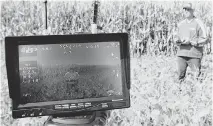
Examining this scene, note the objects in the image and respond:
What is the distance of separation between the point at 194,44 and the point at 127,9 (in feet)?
A: 2.00

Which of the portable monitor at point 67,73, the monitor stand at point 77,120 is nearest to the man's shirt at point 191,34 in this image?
the portable monitor at point 67,73

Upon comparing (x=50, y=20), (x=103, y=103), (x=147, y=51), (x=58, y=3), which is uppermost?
(x=58, y=3)

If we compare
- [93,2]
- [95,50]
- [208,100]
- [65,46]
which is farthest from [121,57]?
[208,100]

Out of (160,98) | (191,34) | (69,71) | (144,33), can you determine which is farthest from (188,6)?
(69,71)

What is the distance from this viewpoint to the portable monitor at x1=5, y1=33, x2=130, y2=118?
→ 0.91 metres

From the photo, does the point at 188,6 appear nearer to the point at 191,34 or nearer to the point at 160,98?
the point at 191,34

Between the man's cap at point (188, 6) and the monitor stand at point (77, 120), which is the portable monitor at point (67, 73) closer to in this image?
the monitor stand at point (77, 120)

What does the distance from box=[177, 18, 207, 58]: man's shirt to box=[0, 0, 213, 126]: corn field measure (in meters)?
0.05

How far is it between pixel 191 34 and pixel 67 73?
1.36 m

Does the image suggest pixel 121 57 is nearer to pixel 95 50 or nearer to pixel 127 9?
pixel 95 50

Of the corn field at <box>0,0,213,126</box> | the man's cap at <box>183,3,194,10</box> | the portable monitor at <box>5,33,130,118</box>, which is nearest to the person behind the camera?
the portable monitor at <box>5,33,130,118</box>

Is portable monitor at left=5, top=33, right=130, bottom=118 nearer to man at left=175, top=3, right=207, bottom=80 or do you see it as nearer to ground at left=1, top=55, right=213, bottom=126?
ground at left=1, top=55, right=213, bottom=126

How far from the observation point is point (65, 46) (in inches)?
37.4

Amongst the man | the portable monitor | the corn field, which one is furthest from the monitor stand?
the man
